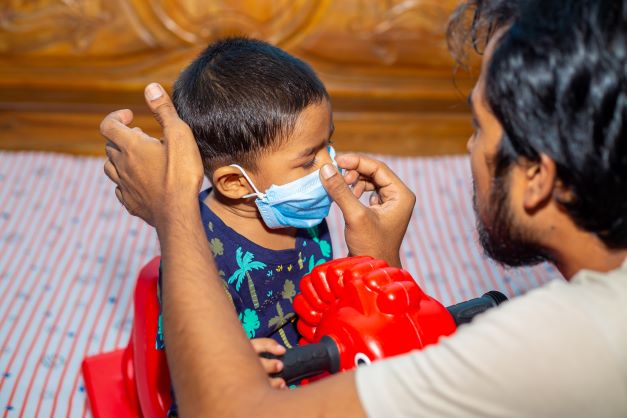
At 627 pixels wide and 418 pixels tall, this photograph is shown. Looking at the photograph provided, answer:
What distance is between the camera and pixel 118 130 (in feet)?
3.27

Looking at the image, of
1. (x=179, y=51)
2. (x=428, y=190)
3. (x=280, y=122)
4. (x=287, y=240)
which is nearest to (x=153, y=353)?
(x=287, y=240)

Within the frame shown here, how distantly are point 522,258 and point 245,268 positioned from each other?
1.54 feet

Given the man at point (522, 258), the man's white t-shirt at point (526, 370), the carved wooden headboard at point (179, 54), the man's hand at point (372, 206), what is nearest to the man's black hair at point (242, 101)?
the man's hand at point (372, 206)

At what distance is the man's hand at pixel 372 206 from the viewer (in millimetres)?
1121

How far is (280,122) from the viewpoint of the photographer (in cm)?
115

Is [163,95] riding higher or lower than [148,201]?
higher

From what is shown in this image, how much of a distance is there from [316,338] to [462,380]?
0.35 metres

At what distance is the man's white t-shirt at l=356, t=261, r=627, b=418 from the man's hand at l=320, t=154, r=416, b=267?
0.41 metres

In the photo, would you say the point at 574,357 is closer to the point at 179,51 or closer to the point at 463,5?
the point at 463,5

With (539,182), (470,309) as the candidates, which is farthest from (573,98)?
(470,309)

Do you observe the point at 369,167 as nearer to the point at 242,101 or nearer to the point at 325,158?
the point at 325,158

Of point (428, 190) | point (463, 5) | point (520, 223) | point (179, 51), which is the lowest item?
point (428, 190)

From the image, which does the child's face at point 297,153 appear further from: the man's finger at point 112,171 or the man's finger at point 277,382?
the man's finger at point 277,382

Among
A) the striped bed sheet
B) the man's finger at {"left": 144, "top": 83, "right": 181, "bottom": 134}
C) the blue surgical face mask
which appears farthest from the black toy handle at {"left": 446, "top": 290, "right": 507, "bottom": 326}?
the striped bed sheet
